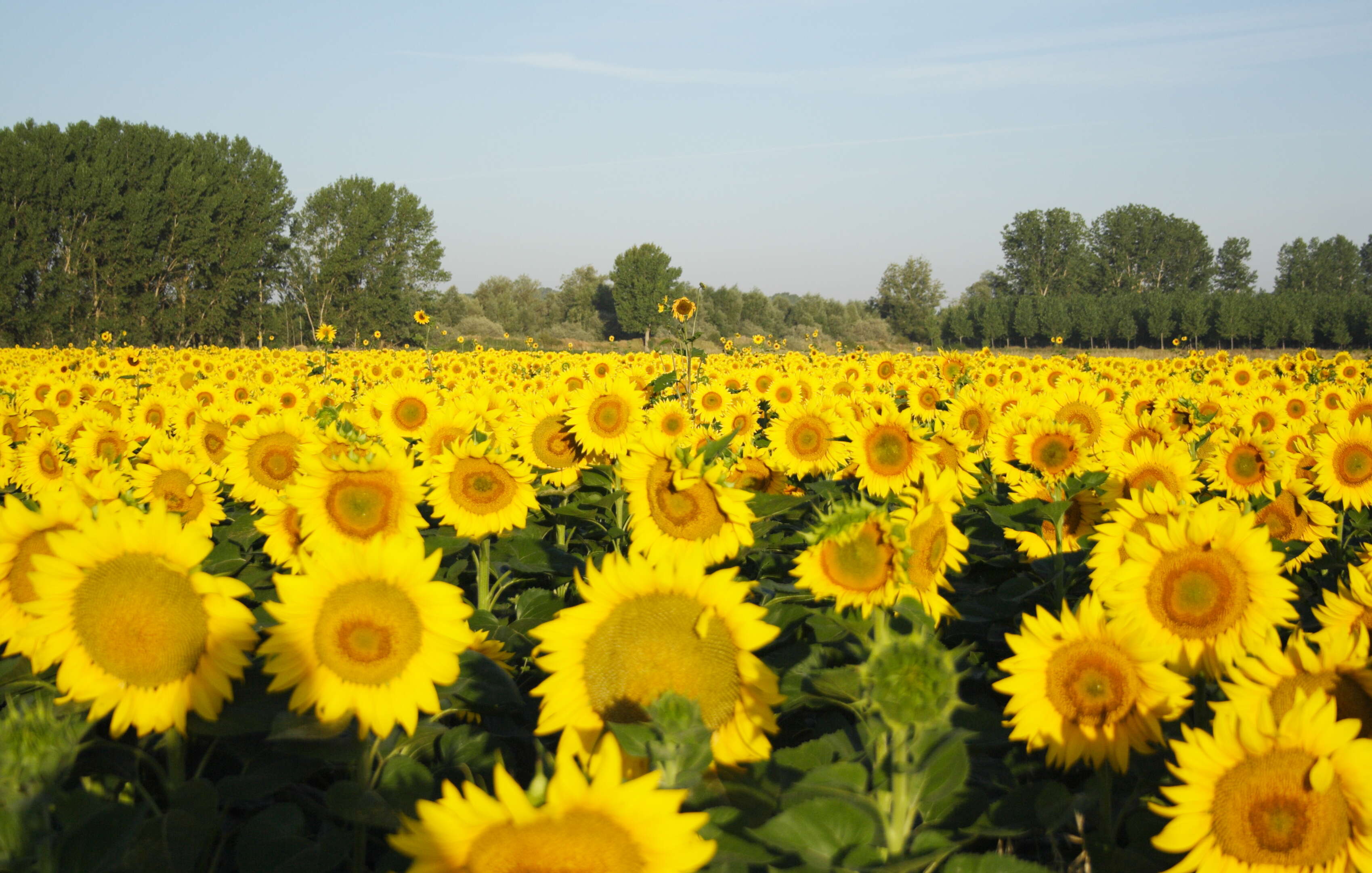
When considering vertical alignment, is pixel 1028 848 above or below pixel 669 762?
below

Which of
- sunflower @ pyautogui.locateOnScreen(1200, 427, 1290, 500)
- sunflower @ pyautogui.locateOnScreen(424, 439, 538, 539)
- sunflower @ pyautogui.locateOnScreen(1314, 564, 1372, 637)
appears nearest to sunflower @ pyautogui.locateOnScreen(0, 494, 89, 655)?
sunflower @ pyautogui.locateOnScreen(424, 439, 538, 539)

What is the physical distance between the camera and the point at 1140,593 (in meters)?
2.57

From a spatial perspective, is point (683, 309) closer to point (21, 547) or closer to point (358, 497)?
point (358, 497)

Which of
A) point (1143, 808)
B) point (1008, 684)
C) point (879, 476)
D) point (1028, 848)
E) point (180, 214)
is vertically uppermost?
point (180, 214)

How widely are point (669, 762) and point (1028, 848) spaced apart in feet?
5.77

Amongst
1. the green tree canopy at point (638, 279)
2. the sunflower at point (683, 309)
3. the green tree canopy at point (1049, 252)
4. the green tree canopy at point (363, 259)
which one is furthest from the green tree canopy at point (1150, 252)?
the sunflower at point (683, 309)

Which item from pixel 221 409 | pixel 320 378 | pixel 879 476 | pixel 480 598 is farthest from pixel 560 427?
pixel 320 378

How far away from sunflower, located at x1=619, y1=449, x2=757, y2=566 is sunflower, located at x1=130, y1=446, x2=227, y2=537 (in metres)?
2.06

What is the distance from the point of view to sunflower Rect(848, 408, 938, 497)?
3.94m

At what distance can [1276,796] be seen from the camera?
1.67 m

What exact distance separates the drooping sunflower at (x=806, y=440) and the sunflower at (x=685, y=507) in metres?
1.91

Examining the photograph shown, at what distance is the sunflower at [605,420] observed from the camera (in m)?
4.39

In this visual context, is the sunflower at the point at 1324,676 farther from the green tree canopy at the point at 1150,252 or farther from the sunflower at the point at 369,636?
the green tree canopy at the point at 1150,252

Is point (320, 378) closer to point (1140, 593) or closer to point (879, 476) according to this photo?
point (879, 476)
